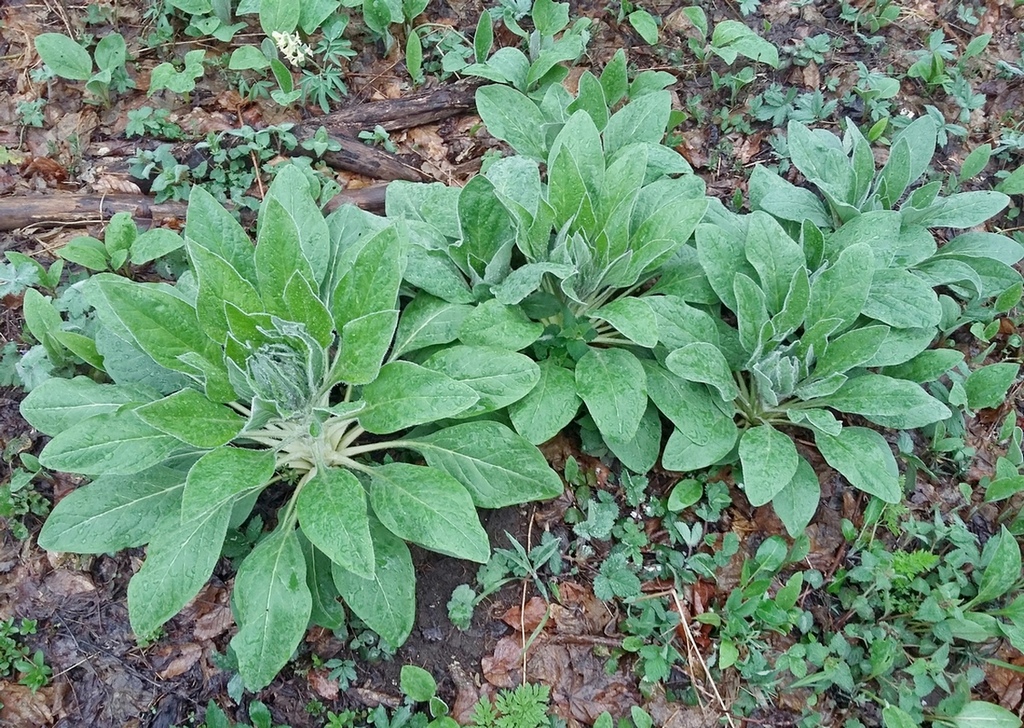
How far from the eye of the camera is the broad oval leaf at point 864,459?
Answer: 2719mm

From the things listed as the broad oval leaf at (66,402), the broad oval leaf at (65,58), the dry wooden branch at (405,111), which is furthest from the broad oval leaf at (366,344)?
the broad oval leaf at (65,58)

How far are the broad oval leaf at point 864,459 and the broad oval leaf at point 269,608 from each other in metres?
1.98

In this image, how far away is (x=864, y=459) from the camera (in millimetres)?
2787

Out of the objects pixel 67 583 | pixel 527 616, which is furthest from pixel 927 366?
pixel 67 583

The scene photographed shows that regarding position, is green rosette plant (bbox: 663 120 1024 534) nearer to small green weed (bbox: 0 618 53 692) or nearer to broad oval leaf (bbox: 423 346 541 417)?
broad oval leaf (bbox: 423 346 541 417)

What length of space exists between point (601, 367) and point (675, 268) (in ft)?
2.17

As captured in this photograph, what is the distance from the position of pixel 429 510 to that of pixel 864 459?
1.64 metres

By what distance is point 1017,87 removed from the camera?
415cm

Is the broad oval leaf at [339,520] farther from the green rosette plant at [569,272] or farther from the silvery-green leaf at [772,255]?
the silvery-green leaf at [772,255]

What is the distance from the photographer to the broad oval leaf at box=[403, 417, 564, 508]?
253 cm

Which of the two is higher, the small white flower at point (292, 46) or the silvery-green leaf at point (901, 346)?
the small white flower at point (292, 46)

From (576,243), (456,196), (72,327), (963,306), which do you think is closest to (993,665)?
(963,306)

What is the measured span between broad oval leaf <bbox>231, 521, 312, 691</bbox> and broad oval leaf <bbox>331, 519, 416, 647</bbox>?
0.15 metres

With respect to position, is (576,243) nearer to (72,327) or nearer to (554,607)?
(554,607)
